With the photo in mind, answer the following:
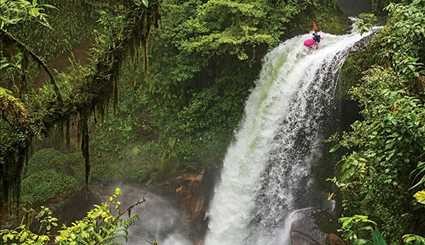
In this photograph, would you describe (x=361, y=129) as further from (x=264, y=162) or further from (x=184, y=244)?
(x=184, y=244)

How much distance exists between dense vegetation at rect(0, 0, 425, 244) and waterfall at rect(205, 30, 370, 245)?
0.52 meters

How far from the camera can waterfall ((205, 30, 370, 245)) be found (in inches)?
383

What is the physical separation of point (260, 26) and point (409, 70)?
659 centimetres

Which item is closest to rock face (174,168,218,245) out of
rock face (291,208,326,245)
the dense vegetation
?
the dense vegetation

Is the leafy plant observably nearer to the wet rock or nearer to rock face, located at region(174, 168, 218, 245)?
the wet rock

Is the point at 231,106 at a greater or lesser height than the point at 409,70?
lesser

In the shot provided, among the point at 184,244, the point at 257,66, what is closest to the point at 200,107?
the point at 257,66

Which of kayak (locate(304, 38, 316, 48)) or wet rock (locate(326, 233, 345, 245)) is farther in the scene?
kayak (locate(304, 38, 316, 48))

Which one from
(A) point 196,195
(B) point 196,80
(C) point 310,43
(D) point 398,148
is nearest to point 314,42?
(C) point 310,43

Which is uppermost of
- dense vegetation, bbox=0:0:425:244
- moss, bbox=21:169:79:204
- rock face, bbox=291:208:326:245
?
dense vegetation, bbox=0:0:425:244

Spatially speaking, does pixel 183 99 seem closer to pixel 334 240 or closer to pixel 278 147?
pixel 278 147

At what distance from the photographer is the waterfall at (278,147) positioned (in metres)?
9.73

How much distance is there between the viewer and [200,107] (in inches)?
483

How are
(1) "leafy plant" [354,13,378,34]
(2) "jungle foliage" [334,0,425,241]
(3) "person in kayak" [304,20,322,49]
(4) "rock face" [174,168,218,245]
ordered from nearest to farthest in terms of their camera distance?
(2) "jungle foliage" [334,0,425,241], (1) "leafy plant" [354,13,378,34], (3) "person in kayak" [304,20,322,49], (4) "rock face" [174,168,218,245]
